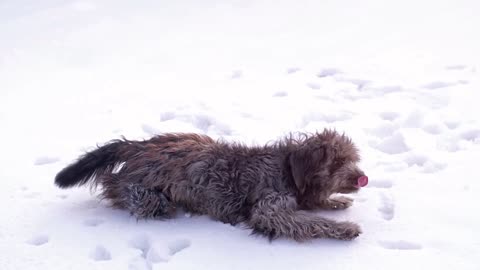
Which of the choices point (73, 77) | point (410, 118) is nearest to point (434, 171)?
point (410, 118)

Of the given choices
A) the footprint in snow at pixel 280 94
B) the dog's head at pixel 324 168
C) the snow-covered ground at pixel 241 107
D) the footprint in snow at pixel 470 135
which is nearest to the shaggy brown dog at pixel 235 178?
the dog's head at pixel 324 168

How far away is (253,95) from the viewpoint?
6.76 m

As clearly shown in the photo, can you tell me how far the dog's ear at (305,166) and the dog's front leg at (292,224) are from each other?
0.63 ft

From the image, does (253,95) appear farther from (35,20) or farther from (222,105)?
(35,20)

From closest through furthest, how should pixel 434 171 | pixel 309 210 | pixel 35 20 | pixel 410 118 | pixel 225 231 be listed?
1. pixel 225 231
2. pixel 309 210
3. pixel 434 171
4. pixel 410 118
5. pixel 35 20

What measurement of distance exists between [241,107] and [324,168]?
233 cm

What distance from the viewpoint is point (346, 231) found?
153 inches

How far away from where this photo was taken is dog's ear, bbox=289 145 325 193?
420cm

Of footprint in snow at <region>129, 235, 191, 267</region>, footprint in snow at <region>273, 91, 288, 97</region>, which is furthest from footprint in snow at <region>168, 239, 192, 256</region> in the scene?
footprint in snow at <region>273, 91, 288, 97</region>

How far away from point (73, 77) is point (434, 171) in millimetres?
5117

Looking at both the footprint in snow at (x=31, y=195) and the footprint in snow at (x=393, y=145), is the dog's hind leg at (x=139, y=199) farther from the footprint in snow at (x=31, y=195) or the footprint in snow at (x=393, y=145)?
the footprint in snow at (x=393, y=145)

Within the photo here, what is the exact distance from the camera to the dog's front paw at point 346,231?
3877 millimetres

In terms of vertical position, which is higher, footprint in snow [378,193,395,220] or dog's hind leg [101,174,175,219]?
dog's hind leg [101,174,175,219]

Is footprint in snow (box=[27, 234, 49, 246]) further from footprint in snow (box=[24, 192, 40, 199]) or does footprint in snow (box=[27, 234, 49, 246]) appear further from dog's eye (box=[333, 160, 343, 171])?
dog's eye (box=[333, 160, 343, 171])
